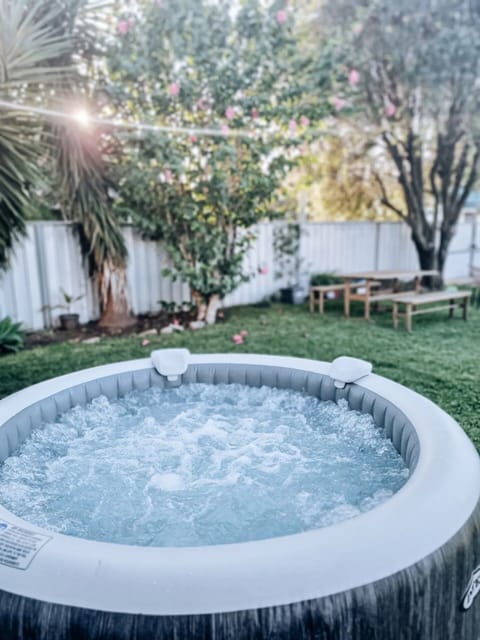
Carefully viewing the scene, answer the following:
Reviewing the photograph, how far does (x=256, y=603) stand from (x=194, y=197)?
549 cm

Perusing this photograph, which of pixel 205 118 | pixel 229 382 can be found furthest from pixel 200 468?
pixel 205 118

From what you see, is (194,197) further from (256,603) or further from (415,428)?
(256,603)

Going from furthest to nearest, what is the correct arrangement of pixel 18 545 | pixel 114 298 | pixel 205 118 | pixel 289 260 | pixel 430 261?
pixel 430 261
pixel 289 260
pixel 114 298
pixel 205 118
pixel 18 545

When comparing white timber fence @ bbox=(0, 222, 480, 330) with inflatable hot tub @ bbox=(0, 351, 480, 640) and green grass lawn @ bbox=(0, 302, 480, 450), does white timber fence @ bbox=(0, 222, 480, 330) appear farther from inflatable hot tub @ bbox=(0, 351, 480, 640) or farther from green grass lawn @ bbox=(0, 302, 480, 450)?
inflatable hot tub @ bbox=(0, 351, 480, 640)

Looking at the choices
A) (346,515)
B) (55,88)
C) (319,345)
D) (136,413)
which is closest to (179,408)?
(136,413)

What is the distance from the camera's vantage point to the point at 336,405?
346cm

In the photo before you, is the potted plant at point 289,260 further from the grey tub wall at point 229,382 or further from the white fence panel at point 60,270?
the grey tub wall at point 229,382

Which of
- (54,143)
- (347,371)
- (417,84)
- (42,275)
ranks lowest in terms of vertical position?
(347,371)

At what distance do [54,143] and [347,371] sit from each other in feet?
13.9

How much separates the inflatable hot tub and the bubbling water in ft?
2.09

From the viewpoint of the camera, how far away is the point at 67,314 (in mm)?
6398

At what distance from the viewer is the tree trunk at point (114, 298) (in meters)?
6.43

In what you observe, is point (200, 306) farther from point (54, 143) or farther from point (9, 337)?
point (54, 143)

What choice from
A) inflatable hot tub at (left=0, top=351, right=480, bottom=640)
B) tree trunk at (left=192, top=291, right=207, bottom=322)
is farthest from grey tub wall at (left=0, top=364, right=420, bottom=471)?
tree trunk at (left=192, top=291, right=207, bottom=322)
